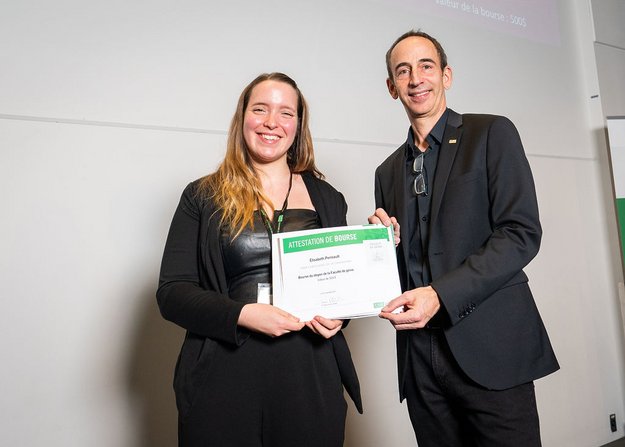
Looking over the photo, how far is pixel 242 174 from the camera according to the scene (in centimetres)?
141

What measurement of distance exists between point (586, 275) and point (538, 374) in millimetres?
2598

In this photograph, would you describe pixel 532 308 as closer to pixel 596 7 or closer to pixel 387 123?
pixel 387 123

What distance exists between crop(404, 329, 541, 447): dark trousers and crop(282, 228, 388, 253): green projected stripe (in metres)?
0.36

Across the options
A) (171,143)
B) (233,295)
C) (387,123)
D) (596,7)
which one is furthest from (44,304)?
(596,7)

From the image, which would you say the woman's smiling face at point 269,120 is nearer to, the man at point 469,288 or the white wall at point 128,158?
the man at point 469,288

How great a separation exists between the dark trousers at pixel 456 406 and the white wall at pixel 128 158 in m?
1.12

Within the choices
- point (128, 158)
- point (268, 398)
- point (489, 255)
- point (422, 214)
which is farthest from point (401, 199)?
point (128, 158)

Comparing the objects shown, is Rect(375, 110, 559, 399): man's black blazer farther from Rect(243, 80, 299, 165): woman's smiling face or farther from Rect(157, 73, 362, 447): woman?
Rect(243, 80, 299, 165): woman's smiling face

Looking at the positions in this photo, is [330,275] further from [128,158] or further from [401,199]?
[128,158]

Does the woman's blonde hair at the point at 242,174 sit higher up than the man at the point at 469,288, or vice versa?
the woman's blonde hair at the point at 242,174

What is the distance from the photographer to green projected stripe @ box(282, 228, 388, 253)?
1245 millimetres

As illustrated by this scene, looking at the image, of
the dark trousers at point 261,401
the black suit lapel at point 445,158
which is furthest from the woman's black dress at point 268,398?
the black suit lapel at point 445,158

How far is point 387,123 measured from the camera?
281 cm

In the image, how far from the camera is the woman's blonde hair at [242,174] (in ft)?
4.34
